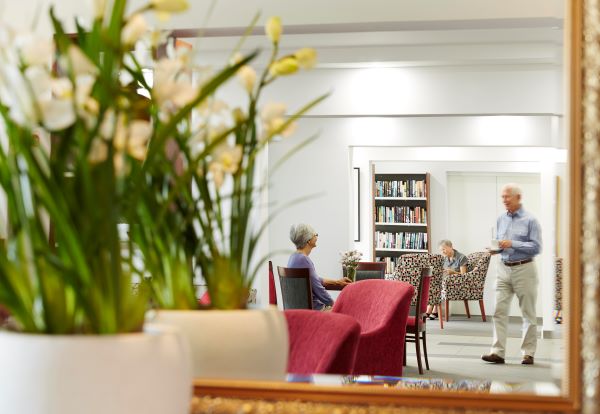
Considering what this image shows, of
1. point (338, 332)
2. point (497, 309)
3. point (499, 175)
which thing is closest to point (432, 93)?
point (497, 309)

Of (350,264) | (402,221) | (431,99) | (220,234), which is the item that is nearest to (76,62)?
(220,234)

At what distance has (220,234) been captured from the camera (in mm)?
1343

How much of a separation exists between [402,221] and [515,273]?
7.28 meters

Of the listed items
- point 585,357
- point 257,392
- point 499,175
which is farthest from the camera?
point 499,175

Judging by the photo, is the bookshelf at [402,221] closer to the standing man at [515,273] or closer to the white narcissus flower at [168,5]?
the standing man at [515,273]

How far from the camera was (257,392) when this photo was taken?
1.26 metres

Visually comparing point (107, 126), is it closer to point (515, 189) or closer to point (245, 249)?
point (245, 249)

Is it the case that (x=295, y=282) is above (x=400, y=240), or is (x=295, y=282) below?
above

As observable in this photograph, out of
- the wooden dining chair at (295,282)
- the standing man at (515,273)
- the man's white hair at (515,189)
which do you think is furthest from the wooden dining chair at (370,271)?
the standing man at (515,273)

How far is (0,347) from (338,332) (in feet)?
3.05

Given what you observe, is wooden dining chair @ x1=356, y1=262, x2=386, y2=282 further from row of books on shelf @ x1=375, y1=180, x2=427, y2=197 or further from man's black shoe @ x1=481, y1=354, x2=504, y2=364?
row of books on shelf @ x1=375, y1=180, x2=427, y2=197

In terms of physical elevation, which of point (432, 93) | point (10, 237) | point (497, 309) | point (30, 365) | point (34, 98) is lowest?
point (497, 309)

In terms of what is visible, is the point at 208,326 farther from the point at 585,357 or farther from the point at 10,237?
the point at 585,357

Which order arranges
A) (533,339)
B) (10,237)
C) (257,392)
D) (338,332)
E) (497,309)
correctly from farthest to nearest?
(497,309) → (338,332) → (533,339) → (257,392) → (10,237)
